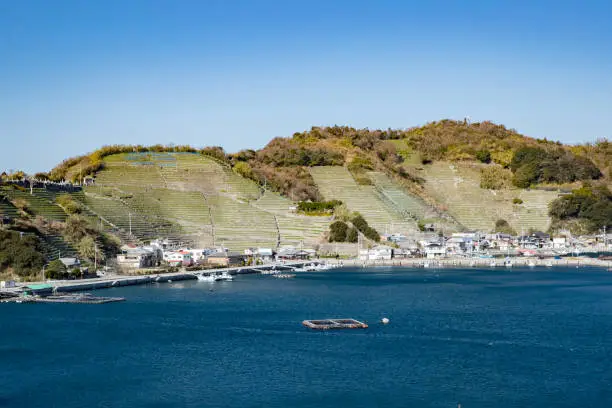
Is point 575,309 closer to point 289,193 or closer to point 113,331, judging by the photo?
point 113,331

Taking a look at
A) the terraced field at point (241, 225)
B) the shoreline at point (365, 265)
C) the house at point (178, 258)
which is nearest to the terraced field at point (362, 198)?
the shoreline at point (365, 265)

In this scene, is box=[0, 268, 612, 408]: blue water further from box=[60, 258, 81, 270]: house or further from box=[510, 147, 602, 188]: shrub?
box=[510, 147, 602, 188]: shrub

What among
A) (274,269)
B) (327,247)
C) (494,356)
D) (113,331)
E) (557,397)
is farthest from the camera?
(327,247)

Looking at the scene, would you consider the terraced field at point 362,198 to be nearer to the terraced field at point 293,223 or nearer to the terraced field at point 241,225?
the terraced field at point 293,223

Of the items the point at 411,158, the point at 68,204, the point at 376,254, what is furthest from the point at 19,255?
the point at 411,158

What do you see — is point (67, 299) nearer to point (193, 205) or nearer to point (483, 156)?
point (193, 205)

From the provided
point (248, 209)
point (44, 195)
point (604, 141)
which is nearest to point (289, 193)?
point (248, 209)
